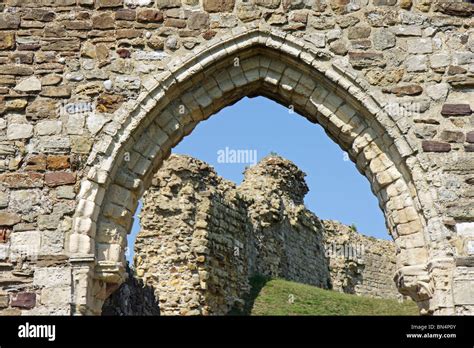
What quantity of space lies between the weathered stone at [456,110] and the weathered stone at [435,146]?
290 millimetres

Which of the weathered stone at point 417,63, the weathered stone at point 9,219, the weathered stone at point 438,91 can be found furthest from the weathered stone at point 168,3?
the weathered stone at point 438,91

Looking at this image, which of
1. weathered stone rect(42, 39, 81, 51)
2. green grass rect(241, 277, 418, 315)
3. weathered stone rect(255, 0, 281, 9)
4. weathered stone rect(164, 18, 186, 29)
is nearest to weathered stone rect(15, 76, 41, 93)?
weathered stone rect(42, 39, 81, 51)

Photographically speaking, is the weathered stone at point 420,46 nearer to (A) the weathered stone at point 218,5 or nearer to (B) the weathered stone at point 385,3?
(B) the weathered stone at point 385,3

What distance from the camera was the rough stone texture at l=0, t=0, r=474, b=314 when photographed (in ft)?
22.5

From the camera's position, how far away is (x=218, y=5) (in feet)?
24.4

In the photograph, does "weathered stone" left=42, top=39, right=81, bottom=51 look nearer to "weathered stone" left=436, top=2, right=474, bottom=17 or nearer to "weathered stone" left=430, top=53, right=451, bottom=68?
"weathered stone" left=430, top=53, right=451, bottom=68

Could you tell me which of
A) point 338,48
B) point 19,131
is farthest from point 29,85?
point 338,48

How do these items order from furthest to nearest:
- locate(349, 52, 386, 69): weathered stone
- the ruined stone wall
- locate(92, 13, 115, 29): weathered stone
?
the ruined stone wall
locate(92, 13, 115, 29): weathered stone
locate(349, 52, 386, 69): weathered stone

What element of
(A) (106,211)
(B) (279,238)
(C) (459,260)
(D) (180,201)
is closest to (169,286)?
(D) (180,201)

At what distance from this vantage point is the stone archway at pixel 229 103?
22.4 feet

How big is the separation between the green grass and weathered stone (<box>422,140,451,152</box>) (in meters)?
7.43

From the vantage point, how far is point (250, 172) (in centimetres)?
1850

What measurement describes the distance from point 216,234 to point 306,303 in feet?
6.97

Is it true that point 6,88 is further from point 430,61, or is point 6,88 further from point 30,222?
point 430,61
